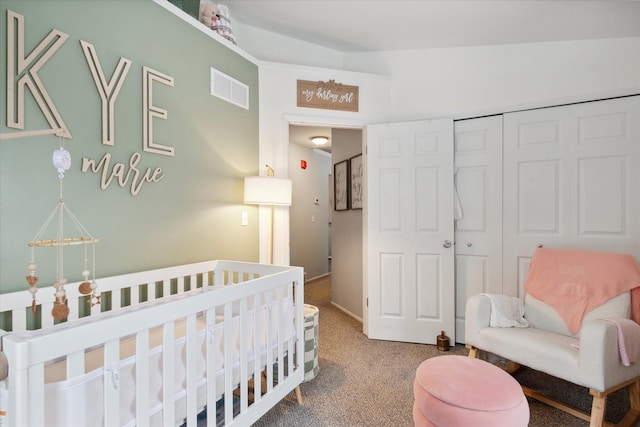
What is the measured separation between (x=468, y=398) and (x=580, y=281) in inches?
50.4

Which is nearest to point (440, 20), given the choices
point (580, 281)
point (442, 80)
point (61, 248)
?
point (442, 80)

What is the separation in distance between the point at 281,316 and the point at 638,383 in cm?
187

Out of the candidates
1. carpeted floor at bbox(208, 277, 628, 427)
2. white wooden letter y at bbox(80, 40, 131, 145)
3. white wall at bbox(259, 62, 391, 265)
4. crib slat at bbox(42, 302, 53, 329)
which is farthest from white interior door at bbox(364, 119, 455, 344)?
crib slat at bbox(42, 302, 53, 329)

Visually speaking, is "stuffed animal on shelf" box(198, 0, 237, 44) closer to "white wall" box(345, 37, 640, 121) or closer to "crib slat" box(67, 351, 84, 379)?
"white wall" box(345, 37, 640, 121)

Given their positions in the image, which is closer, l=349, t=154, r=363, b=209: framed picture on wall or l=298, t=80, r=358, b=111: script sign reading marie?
l=298, t=80, r=358, b=111: script sign reading marie

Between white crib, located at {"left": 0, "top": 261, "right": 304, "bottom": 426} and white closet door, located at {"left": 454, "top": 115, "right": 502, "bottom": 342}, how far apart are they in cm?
160

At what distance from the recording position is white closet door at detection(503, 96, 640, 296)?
7.23ft

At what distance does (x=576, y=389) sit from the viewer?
6.64ft

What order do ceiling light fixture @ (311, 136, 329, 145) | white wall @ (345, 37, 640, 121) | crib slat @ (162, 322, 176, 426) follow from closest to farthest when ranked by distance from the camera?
crib slat @ (162, 322, 176, 426)
white wall @ (345, 37, 640, 121)
ceiling light fixture @ (311, 136, 329, 145)

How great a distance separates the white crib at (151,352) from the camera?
0.82 meters

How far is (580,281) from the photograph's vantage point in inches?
77.5

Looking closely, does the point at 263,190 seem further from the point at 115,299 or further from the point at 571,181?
the point at 571,181

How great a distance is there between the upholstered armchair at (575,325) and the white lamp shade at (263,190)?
1.45 m

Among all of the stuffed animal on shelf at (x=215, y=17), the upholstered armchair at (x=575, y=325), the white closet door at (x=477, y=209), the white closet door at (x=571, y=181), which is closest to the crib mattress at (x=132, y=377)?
the upholstered armchair at (x=575, y=325)
